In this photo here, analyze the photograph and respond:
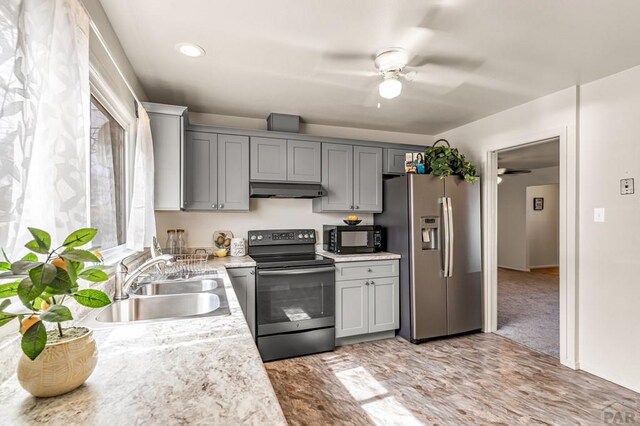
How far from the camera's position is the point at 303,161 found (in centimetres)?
328

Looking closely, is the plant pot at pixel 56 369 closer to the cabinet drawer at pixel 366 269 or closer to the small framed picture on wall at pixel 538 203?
the cabinet drawer at pixel 366 269

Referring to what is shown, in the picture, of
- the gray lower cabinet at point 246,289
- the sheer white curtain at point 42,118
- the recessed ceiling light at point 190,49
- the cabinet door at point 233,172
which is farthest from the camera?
the cabinet door at point 233,172

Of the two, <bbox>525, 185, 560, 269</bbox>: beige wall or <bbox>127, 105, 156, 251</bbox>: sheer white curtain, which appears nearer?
<bbox>127, 105, 156, 251</bbox>: sheer white curtain

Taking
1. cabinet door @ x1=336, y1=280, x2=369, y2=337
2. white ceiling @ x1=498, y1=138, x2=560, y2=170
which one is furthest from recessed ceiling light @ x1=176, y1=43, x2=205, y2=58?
white ceiling @ x1=498, y1=138, x2=560, y2=170

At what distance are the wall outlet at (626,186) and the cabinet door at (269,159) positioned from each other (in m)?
2.78

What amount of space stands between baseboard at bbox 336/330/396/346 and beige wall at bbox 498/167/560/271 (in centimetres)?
543

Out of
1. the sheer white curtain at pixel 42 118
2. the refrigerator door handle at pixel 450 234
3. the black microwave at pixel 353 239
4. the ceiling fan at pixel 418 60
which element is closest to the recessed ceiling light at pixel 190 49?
the ceiling fan at pixel 418 60

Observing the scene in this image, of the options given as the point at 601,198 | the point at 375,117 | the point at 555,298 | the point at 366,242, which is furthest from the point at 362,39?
the point at 555,298

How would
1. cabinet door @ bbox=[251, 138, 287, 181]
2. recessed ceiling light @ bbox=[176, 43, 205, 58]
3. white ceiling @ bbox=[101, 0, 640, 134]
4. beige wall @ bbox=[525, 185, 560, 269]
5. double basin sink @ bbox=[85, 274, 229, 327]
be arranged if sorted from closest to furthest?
double basin sink @ bbox=[85, 274, 229, 327], white ceiling @ bbox=[101, 0, 640, 134], recessed ceiling light @ bbox=[176, 43, 205, 58], cabinet door @ bbox=[251, 138, 287, 181], beige wall @ bbox=[525, 185, 560, 269]

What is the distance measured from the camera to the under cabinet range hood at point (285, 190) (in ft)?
10.0

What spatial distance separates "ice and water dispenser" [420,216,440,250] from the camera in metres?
3.19

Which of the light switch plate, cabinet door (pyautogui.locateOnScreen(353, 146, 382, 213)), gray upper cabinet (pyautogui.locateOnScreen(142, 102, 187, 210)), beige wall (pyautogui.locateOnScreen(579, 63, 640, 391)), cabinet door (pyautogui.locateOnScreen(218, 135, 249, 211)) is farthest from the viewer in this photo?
cabinet door (pyautogui.locateOnScreen(353, 146, 382, 213))

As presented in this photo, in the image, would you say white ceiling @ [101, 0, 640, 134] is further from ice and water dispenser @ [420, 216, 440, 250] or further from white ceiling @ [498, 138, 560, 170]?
white ceiling @ [498, 138, 560, 170]

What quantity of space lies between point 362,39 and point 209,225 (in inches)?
90.4
